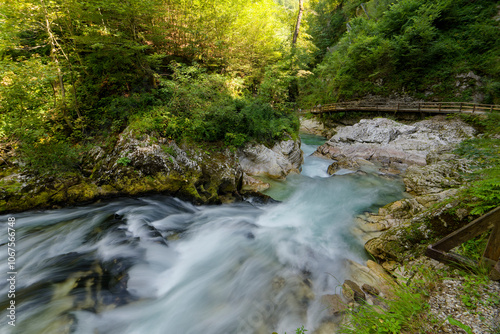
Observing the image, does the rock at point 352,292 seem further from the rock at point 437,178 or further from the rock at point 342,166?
the rock at point 342,166

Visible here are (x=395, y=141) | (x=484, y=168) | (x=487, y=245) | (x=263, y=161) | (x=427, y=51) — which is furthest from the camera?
(x=427, y=51)

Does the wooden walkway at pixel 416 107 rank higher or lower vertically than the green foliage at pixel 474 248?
higher

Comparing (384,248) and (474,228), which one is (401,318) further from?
(384,248)

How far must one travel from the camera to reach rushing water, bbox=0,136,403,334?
11.0 ft

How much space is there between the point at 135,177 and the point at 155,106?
2979 millimetres

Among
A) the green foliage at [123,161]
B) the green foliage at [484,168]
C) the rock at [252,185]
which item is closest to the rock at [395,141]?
the green foliage at [484,168]

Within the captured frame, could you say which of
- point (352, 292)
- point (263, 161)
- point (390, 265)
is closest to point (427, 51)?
point (263, 161)

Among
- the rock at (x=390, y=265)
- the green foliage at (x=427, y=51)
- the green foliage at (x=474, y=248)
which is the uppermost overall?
the green foliage at (x=427, y=51)

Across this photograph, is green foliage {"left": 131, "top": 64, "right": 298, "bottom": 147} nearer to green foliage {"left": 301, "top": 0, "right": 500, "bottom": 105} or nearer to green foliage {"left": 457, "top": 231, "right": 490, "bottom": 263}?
green foliage {"left": 457, "top": 231, "right": 490, "bottom": 263}

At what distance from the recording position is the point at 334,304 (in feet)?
11.9

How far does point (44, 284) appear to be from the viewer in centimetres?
365

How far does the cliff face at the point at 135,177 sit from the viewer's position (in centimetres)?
533

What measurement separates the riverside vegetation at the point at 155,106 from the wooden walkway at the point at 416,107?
1429 millimetres

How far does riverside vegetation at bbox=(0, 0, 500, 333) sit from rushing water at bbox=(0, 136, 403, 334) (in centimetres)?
92
